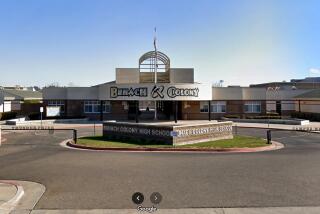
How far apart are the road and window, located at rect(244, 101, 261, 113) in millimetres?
33560

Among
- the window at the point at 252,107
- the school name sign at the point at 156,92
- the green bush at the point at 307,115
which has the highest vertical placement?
the school name sign at the point at 156,92

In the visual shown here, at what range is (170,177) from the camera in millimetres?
12828

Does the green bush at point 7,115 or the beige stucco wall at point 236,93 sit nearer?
the green bush at point 7,115

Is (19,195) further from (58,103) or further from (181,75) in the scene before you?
(181,75)

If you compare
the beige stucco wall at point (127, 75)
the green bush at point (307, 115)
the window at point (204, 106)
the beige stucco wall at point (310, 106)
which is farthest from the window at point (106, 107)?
the beige stucco wall at point (310, 106)

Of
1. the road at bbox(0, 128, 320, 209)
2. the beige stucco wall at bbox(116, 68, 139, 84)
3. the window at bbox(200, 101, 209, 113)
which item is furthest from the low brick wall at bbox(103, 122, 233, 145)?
the beige stucco wall at bbox(116, 68, 139, 84)

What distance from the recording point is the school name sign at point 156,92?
149 feet

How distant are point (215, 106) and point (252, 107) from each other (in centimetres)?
581

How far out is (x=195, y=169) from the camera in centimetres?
1439

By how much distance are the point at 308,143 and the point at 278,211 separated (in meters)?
17.5

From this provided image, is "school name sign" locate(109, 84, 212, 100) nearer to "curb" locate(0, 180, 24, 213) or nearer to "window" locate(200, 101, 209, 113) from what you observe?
"window" locate(200, 101, 209, 113)

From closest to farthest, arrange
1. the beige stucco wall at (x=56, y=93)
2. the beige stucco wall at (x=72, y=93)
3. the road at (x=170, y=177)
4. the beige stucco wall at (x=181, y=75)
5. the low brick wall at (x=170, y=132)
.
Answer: the road at (x=170, y=177) < the low brick wall at (x=170, y=132) < the beige stucco wall at (x=72, y=93) < the beige stucco wall at (x=56, y=93) < the beige stucco wall at (x=181, y=75)

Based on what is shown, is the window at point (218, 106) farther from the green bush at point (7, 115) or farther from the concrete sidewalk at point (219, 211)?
the concrete sidewalk at point (219, 211)

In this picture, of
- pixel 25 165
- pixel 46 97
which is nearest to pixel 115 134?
pixel 25 165
